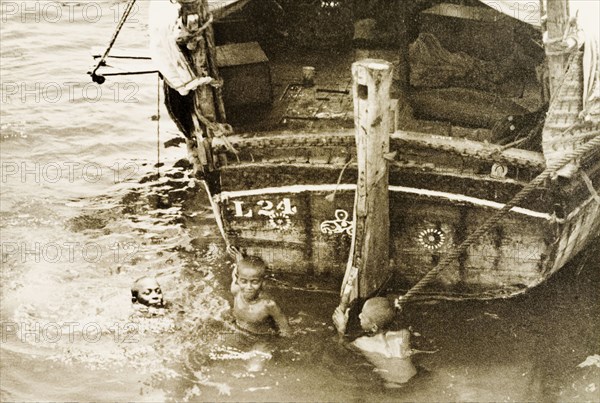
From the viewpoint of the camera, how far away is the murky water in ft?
22.0

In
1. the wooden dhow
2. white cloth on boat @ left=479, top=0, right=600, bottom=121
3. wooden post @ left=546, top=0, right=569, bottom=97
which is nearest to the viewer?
white cloth on boat @ left=479, top=0, right=600, bottom=121

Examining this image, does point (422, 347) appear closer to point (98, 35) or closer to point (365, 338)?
point (365, 338)

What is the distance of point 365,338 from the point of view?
7.00 m

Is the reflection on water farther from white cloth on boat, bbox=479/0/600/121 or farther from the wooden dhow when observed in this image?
white cloth on boat, bbox=479/0/600/121

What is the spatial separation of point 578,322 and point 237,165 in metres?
4.44

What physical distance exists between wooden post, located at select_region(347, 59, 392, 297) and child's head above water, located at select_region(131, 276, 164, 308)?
257 cm

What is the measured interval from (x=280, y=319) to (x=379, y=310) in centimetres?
114

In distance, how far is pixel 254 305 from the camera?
7.09 metres

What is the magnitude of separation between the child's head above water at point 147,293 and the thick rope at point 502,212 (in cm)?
299

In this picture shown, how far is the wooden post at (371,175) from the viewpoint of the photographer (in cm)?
605
